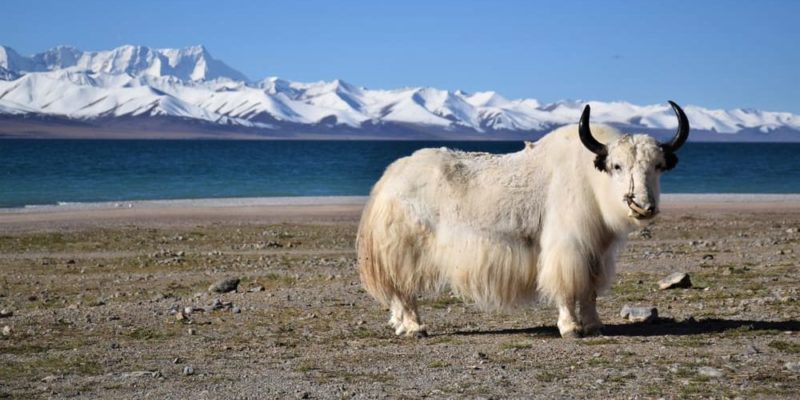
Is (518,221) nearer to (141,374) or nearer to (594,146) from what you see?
(594,146)

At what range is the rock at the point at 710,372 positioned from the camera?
727cm

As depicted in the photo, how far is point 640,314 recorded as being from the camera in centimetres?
993

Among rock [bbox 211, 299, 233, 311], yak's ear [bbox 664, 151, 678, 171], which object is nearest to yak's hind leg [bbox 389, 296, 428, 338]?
rock [bbox 211, 299, 233, 311]

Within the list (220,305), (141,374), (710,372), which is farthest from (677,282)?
(141,374)

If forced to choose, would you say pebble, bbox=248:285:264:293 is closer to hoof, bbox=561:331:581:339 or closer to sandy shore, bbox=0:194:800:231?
hoof, bbox=561:331:581:339

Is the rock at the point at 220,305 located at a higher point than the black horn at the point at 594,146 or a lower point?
lower

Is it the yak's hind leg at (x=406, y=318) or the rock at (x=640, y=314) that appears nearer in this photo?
the yak's hind leg at (x=406, y=318)

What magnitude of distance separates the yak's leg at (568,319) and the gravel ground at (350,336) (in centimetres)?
18

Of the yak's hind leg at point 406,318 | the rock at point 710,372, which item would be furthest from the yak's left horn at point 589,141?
the rock at point 710,372

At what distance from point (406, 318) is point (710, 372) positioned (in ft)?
9.88

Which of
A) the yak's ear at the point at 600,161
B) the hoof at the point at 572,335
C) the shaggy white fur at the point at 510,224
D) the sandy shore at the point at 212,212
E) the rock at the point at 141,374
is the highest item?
the yak's ear at the point at 600,161

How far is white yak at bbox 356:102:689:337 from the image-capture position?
352 inches

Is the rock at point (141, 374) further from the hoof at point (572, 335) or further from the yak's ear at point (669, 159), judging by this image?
the yak's ear at point (669, 159)

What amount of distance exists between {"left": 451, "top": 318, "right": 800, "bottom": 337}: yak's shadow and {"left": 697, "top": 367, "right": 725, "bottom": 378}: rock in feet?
5.46
